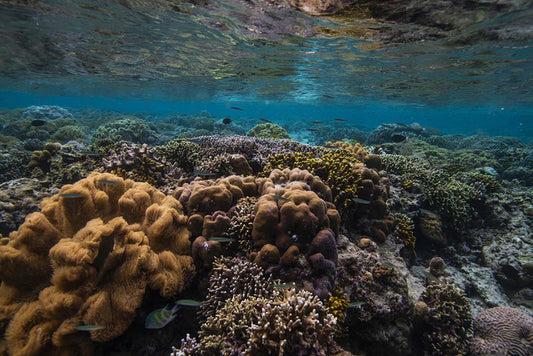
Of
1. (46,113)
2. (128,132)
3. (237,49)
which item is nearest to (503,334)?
(237,49)

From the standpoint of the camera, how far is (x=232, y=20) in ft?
44.7

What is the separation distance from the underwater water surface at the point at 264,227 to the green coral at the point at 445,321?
0.11 ft

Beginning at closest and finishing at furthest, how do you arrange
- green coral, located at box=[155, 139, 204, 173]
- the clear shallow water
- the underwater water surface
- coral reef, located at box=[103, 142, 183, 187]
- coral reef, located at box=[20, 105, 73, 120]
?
1. the underwater water surface
2. coral reef, located at box=[103, 142, 183, 187]
3. green coral, located at box=[155, 139, 204, 173]
4. the clear shallow water
5. coral reef, located at box=[20, 105, 73, 120]

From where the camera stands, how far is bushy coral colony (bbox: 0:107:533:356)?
9.86 ft

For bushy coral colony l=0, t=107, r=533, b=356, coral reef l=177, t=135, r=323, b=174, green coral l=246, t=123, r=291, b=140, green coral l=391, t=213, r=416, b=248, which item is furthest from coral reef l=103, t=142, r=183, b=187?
green coral l=246, t=123, r=291, b=140

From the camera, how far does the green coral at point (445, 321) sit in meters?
4.68

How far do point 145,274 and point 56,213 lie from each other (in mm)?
1796

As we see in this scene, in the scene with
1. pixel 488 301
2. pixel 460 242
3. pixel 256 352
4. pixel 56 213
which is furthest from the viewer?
pixel 460 242

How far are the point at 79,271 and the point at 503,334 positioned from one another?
7.98 meters

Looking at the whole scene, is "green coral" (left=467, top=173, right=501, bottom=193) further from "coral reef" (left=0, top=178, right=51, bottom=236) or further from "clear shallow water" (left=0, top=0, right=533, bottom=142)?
"coral reef" (left=0, top=178, right=51, bottom=236)

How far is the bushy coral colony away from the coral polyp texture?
0.02 meters

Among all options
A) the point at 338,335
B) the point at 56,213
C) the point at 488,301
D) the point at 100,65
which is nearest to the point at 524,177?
the point at 488,301

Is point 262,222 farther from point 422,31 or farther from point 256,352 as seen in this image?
point 422,31

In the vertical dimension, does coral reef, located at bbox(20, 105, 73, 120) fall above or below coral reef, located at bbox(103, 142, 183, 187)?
below
